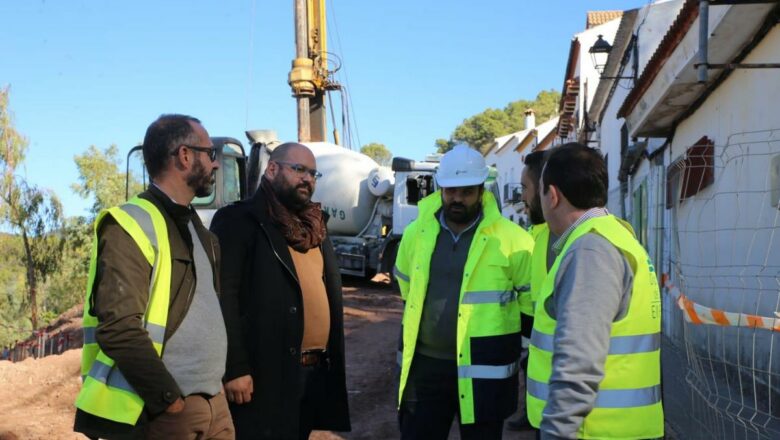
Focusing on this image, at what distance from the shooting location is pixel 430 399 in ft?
10.9

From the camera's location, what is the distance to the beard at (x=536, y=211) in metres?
3.77

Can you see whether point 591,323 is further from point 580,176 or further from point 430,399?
point 430,399

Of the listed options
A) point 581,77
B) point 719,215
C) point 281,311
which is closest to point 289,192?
point 281,311

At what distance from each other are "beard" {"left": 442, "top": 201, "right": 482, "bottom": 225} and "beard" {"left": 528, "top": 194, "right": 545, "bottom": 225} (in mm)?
451

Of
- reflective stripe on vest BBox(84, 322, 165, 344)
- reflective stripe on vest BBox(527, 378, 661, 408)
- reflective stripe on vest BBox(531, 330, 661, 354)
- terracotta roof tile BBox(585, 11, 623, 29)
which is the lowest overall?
reflective stripe on vest BBox(527, 378, 661, 408)

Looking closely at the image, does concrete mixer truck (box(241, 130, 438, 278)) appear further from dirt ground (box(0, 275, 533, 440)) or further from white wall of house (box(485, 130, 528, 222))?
white wall of house (box(485, 130, 528, 222))

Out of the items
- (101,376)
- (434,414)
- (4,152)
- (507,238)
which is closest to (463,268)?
(507,238)

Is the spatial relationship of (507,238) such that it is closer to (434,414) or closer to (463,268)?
(463,268)

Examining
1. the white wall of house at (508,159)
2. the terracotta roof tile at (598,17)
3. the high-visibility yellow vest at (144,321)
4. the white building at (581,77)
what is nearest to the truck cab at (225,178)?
the high-visibility yellow vest at (144,321)

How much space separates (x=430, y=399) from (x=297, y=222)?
1.07 metres

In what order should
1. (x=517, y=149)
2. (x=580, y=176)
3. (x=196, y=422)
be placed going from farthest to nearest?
1. (x=517, y=149)
2. (x=196, y=422)
3. (x=580, y=176)

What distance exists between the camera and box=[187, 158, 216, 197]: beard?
8.75 feet

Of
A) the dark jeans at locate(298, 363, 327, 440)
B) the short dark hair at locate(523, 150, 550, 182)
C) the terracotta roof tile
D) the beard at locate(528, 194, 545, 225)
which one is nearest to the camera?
the dark jeans at locate(298, 363, 327, 440)

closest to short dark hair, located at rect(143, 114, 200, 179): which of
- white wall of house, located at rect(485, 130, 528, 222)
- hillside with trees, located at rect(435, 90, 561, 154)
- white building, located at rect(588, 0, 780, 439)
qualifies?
white building, located at rect(588, 0, 780, 439)
